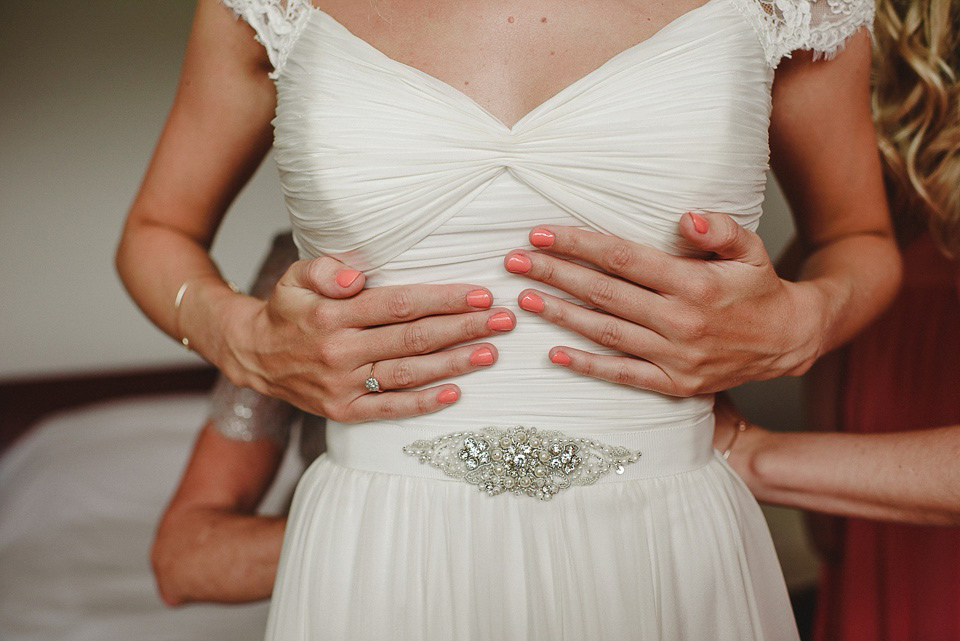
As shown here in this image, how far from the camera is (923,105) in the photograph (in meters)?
1.19

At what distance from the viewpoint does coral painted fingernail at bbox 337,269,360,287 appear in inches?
31.7

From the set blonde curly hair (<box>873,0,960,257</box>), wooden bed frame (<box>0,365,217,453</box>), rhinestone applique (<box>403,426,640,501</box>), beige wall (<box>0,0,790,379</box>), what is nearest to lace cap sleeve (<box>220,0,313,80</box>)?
rhinestone applique (<box>403,426,640,501</box>)

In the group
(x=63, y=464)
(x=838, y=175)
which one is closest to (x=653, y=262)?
(x=838, y=175)

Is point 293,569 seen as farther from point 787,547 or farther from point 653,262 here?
point 787,547

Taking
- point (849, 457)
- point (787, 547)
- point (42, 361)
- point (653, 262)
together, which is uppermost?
point (653, 262)

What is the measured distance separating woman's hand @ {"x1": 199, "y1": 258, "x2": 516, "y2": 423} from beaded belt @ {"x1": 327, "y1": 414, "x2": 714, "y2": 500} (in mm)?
38

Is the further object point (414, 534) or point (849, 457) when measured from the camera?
point (849, 457)

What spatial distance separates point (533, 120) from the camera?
78cm

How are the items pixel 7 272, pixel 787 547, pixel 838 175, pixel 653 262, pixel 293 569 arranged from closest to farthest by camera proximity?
pixel 653 262, pixel 293 569, pixel 838 175, pixel 787 547, pixel 7 272

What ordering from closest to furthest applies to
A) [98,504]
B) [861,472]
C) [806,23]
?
1. [806,23]
2. [861,472]
3. [98,504]

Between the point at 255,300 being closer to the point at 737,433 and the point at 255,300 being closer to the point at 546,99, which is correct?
the point at 546,99

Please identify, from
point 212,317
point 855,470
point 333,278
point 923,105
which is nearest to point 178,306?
point 212,317

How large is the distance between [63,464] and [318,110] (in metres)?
2.35

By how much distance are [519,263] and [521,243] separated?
41 millimetres
